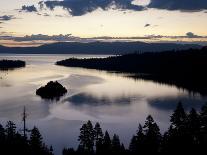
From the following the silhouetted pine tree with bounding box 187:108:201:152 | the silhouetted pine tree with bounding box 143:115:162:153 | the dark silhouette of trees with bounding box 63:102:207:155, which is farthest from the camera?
the silhouetted pine tree with bounding box 187:108:201:152

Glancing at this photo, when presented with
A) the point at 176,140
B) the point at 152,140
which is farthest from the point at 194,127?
the point at 152,140

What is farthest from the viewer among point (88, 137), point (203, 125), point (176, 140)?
point (88, 137)

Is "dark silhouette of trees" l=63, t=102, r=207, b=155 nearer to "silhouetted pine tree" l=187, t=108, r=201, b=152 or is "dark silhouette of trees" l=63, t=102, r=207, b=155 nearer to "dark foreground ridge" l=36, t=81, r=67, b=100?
"silhouetted pine tree" l=187, t=108, r=201, b=152

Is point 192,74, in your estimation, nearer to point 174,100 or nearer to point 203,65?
point 203,65

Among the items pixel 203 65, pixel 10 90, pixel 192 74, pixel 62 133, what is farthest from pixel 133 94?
pixel 203 65

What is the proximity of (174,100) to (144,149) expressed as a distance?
54912mm

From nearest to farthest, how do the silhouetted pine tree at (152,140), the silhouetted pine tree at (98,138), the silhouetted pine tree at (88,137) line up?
the silhouetted pine tree at (152,140)
the silhouetted pine tree at (98,138)
the silhouetted pine tree at (88,137)

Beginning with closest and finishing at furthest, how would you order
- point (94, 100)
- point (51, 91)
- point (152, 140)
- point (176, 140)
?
point (176, 140), point (152, 140), point (94, 100), point (51, 91)

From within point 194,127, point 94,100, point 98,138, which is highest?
point 194,127

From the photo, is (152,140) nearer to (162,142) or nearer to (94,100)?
(162,142)

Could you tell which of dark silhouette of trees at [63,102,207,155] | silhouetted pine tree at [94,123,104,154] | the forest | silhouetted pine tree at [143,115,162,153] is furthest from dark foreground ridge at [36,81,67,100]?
silhouetted pine tree at [143,115,162,153]

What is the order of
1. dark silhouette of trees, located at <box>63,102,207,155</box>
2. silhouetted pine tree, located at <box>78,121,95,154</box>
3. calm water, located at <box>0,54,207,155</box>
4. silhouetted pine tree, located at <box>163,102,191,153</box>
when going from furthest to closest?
calm water, located at <box>0,54,207,155</box> < silhouetted pine tree, located at <box>78,121,95,154</box> < dark silhouette of trees, located at <box>63,102,207,155</box> < silhouetted pine tree, located at <box>163,102,191,153</box>

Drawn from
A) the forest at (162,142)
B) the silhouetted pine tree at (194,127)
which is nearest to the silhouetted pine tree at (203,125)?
the forest at (162,142)

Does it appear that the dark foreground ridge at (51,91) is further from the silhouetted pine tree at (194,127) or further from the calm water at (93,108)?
the silhouetted pine tree at (194,127)
